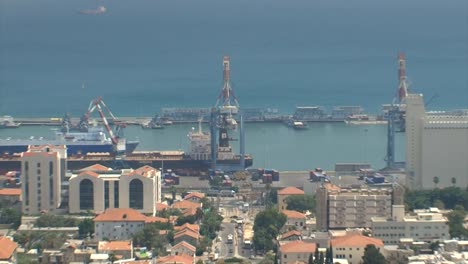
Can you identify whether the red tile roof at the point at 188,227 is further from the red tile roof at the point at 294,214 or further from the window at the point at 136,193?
the window at the point at 136,193

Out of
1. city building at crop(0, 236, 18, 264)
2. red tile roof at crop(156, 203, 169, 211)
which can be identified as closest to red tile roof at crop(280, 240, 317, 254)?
city building at crop(0, 236, 18, 264)

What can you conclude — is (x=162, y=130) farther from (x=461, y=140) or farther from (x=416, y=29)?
(x=416, y=29)

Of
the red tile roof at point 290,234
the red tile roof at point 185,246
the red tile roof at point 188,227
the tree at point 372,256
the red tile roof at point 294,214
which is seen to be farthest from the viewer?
the red tile roof at point 294,214

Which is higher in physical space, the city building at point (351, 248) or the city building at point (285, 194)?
the city building at point (285, 194)

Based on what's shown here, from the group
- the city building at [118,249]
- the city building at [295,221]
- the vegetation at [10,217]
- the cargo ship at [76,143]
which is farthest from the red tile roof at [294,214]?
the cargo ship at [76,143]

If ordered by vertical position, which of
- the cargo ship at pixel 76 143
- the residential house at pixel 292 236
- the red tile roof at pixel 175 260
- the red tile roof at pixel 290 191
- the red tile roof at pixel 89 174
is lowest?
the red tile roof at pixel 175 260

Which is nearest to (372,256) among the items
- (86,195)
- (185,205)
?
(185,205)
